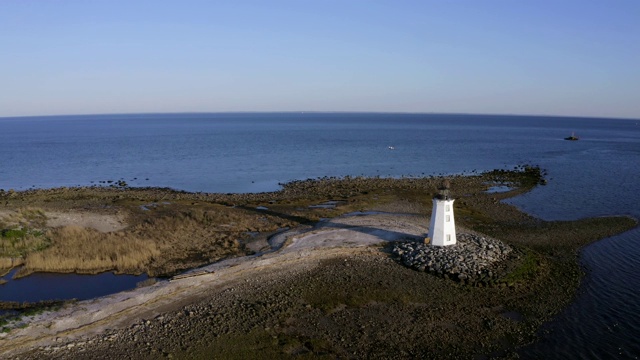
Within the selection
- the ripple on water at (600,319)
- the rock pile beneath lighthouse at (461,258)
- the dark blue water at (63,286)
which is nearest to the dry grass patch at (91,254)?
the dark blue water at (63,286)

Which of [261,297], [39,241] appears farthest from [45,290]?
[261,297]

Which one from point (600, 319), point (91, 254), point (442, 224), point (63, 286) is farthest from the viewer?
point (91, 254)

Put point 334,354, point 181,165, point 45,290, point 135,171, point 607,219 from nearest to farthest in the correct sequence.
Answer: point 334,354 → point 45,290 → point 607,219 → point 135,171 → point 181,165

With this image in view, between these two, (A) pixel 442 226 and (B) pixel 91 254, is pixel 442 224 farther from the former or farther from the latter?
(B) pixel 91 254

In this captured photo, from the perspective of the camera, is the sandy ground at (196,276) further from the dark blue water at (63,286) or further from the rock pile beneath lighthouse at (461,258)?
the dark blue water at (63,286)

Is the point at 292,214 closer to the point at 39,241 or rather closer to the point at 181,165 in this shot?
the point at 39,241

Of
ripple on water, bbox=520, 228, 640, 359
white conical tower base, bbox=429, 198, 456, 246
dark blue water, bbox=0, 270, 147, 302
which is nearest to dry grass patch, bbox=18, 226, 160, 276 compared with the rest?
dark blue water, bbox=0, 270, 147, 302

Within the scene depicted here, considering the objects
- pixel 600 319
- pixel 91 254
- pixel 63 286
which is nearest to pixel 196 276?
pixel 63 286
